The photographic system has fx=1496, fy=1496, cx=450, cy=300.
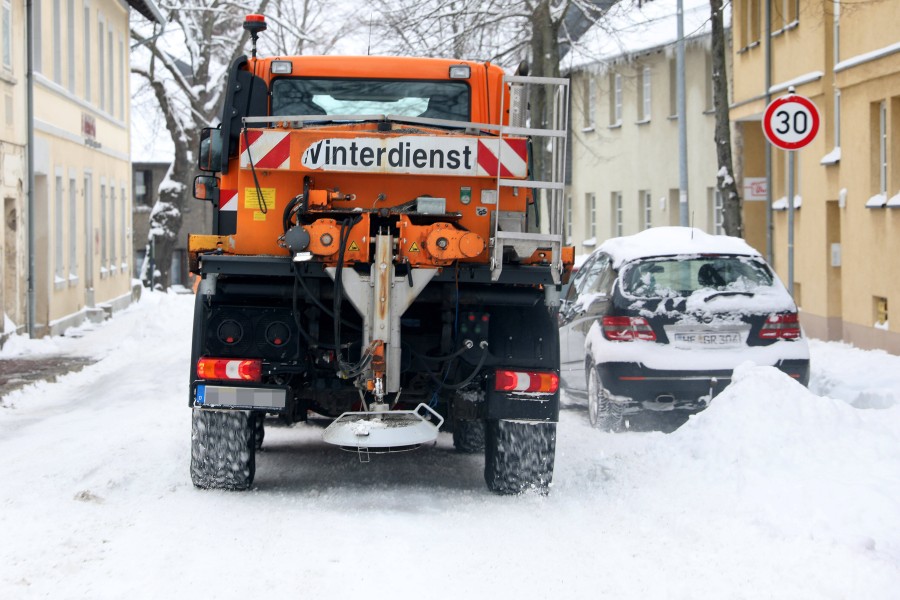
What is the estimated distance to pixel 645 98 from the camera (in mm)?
40406

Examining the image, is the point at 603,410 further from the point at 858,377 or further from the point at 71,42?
the point at 71,42

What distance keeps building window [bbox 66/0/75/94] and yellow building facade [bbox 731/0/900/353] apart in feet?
41.4

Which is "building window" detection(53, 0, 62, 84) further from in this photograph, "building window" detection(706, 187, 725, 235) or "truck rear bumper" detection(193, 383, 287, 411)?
"truck rear bumper" detection(193, 383, 287, 411)

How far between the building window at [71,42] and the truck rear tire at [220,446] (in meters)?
20.5

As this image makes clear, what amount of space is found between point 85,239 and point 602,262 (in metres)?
18.4

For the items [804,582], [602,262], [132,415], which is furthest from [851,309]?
[804,582]

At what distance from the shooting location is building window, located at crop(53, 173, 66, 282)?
Answer: 26078 millimetres

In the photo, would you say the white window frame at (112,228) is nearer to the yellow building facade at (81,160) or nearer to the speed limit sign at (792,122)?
the yellow building facade at (81,160)

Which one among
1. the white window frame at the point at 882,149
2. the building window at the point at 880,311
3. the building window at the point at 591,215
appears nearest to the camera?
the building window at the point at 880,311

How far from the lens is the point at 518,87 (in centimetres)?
986

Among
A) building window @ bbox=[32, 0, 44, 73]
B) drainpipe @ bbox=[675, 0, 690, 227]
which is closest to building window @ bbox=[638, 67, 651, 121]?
drainpipe @ bbox=[675, 0, 690, 227]

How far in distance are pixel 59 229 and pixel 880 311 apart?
14.3 m

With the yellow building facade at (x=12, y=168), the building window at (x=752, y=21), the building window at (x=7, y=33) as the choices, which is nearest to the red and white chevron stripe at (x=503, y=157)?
the yellow building facade at (x=12, y=168)

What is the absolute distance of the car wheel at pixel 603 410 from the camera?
11805 millimetres
